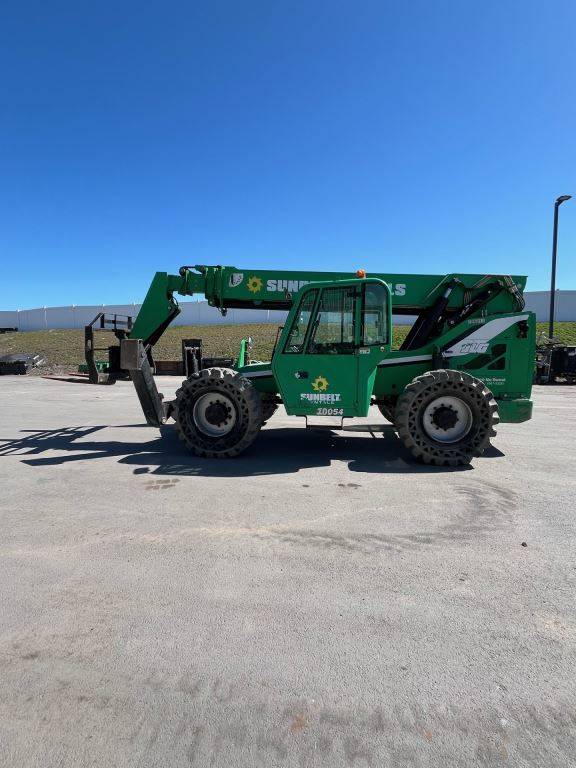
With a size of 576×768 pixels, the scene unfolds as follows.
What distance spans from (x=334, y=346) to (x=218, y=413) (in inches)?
81.3

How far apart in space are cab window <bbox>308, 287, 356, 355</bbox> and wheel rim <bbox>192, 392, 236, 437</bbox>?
158 centimetres

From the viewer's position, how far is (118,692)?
6.74ft

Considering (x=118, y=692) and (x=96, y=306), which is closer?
(x=118, y=692)

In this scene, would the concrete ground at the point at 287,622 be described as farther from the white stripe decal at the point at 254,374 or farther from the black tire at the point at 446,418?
the white stripe decal at the point at 254,374

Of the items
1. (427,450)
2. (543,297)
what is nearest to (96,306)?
(543,297)

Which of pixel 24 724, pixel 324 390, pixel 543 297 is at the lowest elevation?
pixel 24 724

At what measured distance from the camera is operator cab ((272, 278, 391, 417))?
6117mm

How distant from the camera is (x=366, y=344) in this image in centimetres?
613

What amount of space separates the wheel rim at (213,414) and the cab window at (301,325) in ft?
4.25

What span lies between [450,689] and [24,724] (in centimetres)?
204

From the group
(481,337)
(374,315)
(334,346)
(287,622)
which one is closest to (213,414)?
(334,346)

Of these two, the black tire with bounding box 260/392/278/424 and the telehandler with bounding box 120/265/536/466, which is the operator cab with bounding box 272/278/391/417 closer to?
the telehandler with bounding box 120/265/536/466

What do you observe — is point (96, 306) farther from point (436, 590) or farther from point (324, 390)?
point (436, 590)

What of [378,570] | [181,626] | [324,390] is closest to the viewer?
[181,626]
